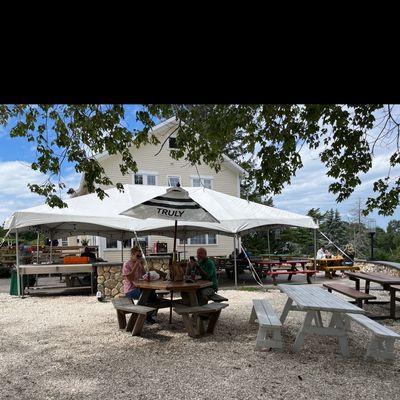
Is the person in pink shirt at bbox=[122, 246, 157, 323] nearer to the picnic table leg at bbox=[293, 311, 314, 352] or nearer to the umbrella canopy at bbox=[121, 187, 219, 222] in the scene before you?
the umbrella canopy at bbox=[121, 187, 219, 222]

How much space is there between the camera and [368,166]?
680 centimetres

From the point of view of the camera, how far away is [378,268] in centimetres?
1534

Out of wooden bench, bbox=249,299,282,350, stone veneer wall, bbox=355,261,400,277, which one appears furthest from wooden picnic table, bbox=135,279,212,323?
stone veneer wall, bbox=355,261,400,277

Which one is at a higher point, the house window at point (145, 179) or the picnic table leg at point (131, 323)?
the house window at point (145, 179)

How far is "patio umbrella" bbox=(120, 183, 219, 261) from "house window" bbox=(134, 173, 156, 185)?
13340mm

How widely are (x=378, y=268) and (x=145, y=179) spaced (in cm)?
1158

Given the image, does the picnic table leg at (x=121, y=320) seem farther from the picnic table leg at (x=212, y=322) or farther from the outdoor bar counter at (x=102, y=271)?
the outdoor bar counter at (x=102, y=271)

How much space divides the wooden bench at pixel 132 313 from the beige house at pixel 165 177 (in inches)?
490

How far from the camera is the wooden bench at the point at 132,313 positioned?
21.0 feet

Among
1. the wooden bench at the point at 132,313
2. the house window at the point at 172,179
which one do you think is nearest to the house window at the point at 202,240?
the house window at the point at 172,179

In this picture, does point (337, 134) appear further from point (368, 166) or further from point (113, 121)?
point (113, 121)

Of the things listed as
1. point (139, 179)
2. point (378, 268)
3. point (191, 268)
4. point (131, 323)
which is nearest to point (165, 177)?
point (139, 179)
